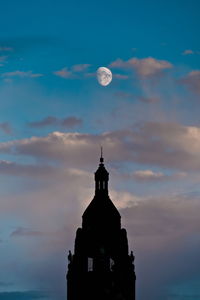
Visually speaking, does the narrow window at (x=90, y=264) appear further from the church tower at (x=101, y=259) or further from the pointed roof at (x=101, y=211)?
the pointed roof at (x=101, y=211)

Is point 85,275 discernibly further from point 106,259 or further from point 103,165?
→ point 103,165

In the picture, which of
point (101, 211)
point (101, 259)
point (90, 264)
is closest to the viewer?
point (101, 259)

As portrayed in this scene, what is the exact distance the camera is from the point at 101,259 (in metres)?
92.0

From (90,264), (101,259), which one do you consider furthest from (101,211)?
(90,264)

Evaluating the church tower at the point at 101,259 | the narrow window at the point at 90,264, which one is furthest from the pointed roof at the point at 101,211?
the narrow window at the point at 90,264

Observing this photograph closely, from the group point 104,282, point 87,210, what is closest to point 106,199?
point 87,210

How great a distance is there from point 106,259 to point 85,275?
2.57 meters

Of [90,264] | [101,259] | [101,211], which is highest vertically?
[101,211]

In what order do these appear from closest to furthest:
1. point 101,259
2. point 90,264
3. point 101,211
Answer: point 101,259 → point 90,264 → point 101,211

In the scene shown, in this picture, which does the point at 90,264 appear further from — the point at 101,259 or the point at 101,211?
the point at 101,211

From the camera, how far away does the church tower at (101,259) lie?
9206 centimetres

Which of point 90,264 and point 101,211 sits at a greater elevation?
point 101,211

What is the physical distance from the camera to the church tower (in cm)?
A: 9206

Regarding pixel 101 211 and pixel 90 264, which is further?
pixel 101 211
